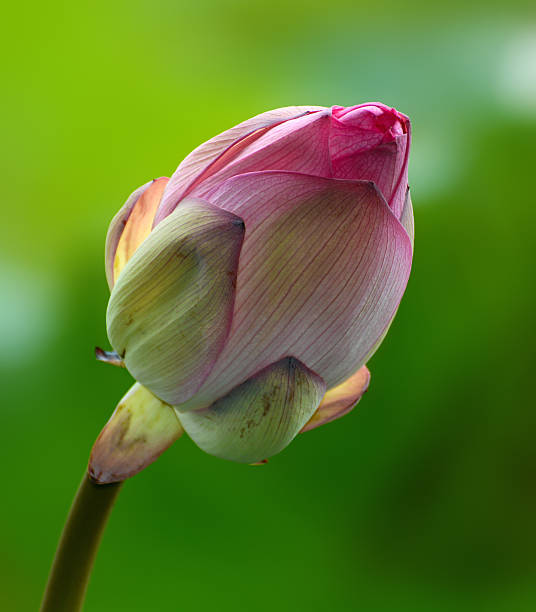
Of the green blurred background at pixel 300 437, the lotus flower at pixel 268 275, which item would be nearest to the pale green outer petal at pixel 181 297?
the lotus flower at pixel 268 275

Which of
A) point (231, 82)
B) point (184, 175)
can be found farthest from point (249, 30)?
point (184, 175)

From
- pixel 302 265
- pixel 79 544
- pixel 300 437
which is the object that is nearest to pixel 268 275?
pixel 302 265

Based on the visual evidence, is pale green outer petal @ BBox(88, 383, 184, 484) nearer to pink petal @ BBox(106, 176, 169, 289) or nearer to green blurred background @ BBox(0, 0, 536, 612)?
pink petal @ BBox(106, 176, 169, 289)

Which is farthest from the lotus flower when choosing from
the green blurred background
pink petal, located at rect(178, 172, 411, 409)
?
the green blurred background

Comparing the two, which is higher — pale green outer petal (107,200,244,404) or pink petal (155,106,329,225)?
pink petal (155,106,329,225)

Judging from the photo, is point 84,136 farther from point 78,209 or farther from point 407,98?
point 407,98

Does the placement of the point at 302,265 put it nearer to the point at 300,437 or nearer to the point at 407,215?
the point at 407,215
